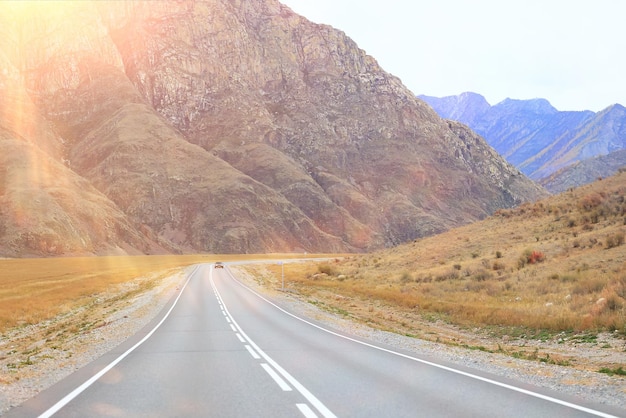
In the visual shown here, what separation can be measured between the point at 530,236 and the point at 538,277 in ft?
49.8

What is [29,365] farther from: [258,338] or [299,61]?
[299,61]

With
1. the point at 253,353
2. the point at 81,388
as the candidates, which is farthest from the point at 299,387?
the point at 253,353

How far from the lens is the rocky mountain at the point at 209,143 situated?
110 meters

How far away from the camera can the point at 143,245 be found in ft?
356

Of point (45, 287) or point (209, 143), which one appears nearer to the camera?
point (45, 287)

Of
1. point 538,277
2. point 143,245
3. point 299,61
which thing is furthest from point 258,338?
point 299,61

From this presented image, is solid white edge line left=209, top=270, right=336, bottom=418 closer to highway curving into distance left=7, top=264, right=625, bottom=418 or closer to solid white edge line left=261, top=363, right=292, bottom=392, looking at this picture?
highway curving into distance left=7, top=264, right=625, bottom=418

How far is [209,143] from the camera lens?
507 feet

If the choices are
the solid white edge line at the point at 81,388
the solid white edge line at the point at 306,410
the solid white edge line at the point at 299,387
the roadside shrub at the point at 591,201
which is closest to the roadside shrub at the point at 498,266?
the roadside shrub at the point at 591,201

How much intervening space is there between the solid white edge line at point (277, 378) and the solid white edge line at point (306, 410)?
1.12 metres

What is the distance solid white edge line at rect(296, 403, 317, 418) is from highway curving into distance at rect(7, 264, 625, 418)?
2 cm

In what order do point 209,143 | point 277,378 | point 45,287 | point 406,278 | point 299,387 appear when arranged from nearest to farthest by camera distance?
point 299,387 → point 277,378 → point 406,278 → point 45,287 → point 209,143

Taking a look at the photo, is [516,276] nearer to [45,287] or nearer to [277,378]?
[277,378]

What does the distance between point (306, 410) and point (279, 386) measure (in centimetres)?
181
